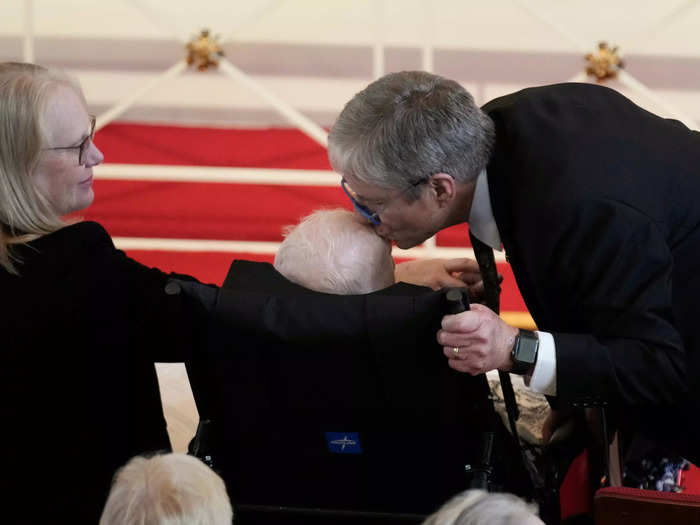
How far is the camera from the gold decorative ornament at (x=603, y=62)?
328 cm

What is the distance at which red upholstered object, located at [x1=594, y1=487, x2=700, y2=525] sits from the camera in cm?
125

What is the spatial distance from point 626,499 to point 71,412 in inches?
34.1

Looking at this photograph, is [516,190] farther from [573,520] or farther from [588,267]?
[573,520]

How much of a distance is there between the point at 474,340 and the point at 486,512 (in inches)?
A: 11.9

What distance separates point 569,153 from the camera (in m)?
1.54

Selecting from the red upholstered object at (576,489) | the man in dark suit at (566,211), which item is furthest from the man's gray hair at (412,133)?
the red upholstered object at (576,489)

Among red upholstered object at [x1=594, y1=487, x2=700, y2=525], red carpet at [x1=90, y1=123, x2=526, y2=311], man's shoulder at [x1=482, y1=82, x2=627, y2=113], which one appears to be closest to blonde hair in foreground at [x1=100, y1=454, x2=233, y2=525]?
red upholstered object at [x1=594, y1=487, x2=700, y2=525]

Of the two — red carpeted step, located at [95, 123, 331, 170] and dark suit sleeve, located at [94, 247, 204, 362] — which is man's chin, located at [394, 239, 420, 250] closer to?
dark suit sleeve, located at [94, 247, 204, 362]

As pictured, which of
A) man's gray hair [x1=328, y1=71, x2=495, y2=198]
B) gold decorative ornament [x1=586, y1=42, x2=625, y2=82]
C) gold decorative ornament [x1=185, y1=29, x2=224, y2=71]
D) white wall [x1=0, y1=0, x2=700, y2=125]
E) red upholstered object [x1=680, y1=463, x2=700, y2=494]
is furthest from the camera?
white wall [x1=0, y1=0, x2=700, y2=125]

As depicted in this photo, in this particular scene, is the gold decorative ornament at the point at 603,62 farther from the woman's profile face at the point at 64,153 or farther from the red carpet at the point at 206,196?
the woman's profile face at the point at 64,153

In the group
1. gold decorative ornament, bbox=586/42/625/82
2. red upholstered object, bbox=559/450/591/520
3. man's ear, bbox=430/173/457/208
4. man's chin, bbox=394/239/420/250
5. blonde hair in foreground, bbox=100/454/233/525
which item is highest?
gold decorative ornament, bbox=586/42/625/82

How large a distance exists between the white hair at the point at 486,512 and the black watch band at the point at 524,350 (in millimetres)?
384

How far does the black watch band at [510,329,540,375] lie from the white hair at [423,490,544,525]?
38 centimetres

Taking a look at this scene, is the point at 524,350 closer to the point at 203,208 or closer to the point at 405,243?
the point at 405,243
